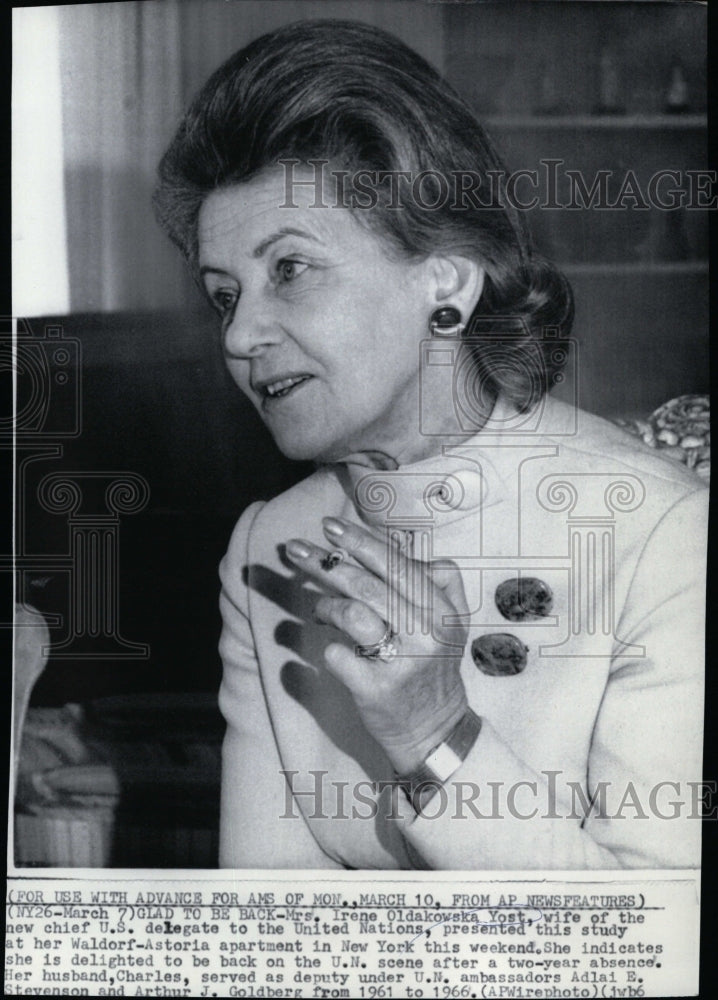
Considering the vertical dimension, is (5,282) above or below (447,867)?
above

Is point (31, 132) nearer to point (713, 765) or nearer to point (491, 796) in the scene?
point (491, 796)

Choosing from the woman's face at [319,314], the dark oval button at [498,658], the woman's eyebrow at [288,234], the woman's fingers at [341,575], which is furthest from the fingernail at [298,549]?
the woman's eyebrow at [288,234]

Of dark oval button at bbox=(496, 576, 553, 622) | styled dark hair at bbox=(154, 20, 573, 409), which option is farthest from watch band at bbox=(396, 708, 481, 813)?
styled dark hair at bbox=(154, 20, 573, 409)

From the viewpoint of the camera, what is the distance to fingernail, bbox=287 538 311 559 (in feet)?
4.05

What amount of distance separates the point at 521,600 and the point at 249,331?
0.44 m

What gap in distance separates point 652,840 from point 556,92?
0.88 meters

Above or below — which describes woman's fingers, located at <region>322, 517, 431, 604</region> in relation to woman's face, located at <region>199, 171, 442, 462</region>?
below

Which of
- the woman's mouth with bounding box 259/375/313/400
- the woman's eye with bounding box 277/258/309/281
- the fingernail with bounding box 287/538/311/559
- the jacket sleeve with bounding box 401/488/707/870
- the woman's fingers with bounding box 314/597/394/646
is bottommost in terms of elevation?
the jacket sleeve with bounding box 401/488/707/870

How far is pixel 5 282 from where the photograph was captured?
4.20 feet

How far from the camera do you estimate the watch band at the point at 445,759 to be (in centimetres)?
120

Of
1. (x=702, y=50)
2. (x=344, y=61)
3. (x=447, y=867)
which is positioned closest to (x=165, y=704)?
(x=447, y=867)

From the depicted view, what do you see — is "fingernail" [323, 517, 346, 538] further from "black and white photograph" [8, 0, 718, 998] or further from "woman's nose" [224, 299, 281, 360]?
"woman's nose" [224, 299, 281, 360]

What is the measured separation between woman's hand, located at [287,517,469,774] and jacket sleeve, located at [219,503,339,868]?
101 millimetres

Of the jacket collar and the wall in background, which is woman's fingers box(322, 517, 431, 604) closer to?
the jacket collar
